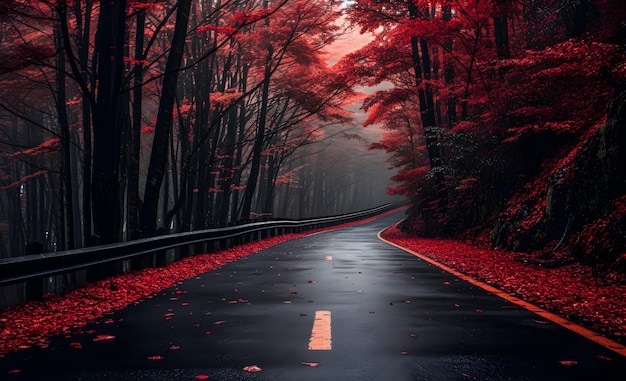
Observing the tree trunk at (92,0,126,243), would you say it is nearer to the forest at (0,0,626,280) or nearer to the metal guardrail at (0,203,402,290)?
the forest at (0,0,626,280)

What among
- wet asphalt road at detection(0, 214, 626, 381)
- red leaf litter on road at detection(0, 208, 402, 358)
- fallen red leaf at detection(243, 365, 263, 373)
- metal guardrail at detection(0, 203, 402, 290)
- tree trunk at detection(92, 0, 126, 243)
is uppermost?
tree trunk at detection(92, 0, 126, 243)

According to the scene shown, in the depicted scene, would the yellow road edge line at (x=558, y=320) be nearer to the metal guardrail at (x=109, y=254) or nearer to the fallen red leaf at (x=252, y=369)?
the fallen red leaf at (x=252, y=369)

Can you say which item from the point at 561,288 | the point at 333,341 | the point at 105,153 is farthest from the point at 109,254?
the point at 561,288

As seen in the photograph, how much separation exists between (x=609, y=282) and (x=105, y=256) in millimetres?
8718

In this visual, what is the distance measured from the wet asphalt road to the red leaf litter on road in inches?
14.4

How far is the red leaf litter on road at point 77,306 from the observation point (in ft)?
22.8

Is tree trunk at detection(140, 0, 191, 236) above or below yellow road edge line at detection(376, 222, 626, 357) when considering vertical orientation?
above

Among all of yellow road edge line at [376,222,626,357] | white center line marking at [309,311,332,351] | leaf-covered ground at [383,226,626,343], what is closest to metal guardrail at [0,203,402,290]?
white center line marking at [309,311,332,351]

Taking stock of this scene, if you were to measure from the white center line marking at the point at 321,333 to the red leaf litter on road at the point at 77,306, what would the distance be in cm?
226

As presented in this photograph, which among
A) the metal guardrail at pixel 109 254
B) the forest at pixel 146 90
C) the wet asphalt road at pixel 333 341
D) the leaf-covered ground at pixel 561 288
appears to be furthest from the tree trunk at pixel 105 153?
the leaf-covered ground at pixel 561 288

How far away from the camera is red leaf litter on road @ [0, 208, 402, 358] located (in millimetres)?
6945

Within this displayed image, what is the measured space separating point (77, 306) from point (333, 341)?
14.7ft

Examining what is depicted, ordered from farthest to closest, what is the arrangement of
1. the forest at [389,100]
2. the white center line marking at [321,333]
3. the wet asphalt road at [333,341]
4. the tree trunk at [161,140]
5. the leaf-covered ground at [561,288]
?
the tree trunk at [161,140] → the forest at [389,100] → the leaf-covered ground at [561,288] → the white center line marking at [321,333] → the wet asphalt road at [333,341]

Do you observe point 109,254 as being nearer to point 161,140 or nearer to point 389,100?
point 161,140
